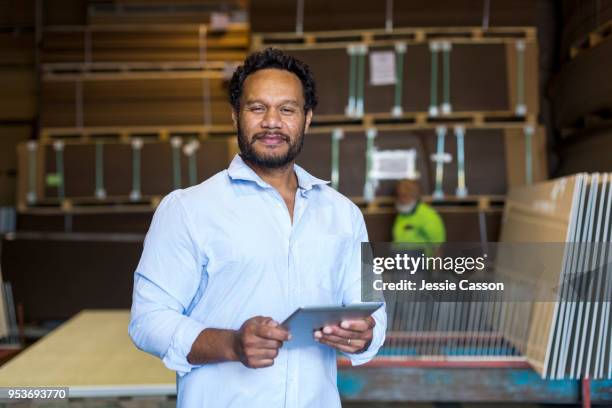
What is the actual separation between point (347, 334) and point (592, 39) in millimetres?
3543

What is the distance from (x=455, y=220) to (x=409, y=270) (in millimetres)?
3408

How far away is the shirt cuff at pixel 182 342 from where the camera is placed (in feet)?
4.98

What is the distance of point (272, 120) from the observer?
65.1 inches

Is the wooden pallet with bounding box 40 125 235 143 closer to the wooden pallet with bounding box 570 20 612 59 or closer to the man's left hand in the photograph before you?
the wooden pallet with bounding box 570 20 612 59

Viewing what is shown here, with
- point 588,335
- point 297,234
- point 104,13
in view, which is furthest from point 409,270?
point 104,13

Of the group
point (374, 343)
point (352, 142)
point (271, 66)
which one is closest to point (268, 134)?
point (271, 66)

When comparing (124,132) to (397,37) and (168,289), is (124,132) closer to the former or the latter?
(397,37)

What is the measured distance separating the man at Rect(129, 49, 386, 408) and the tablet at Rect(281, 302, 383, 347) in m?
0.06

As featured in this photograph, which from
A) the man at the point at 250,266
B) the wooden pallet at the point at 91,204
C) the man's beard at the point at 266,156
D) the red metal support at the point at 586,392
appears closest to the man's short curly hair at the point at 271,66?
the man at the point at 250,266

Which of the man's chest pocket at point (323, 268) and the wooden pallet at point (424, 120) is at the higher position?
the wooden pallet at point (424, 120)

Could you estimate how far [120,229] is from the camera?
6125 millimetres

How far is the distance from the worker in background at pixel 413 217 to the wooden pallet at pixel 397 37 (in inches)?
50.1

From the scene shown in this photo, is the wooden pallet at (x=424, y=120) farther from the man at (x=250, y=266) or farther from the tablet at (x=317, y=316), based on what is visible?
the tablet at (x=317, y=316)

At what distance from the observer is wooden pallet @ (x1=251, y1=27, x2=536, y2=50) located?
540cm
